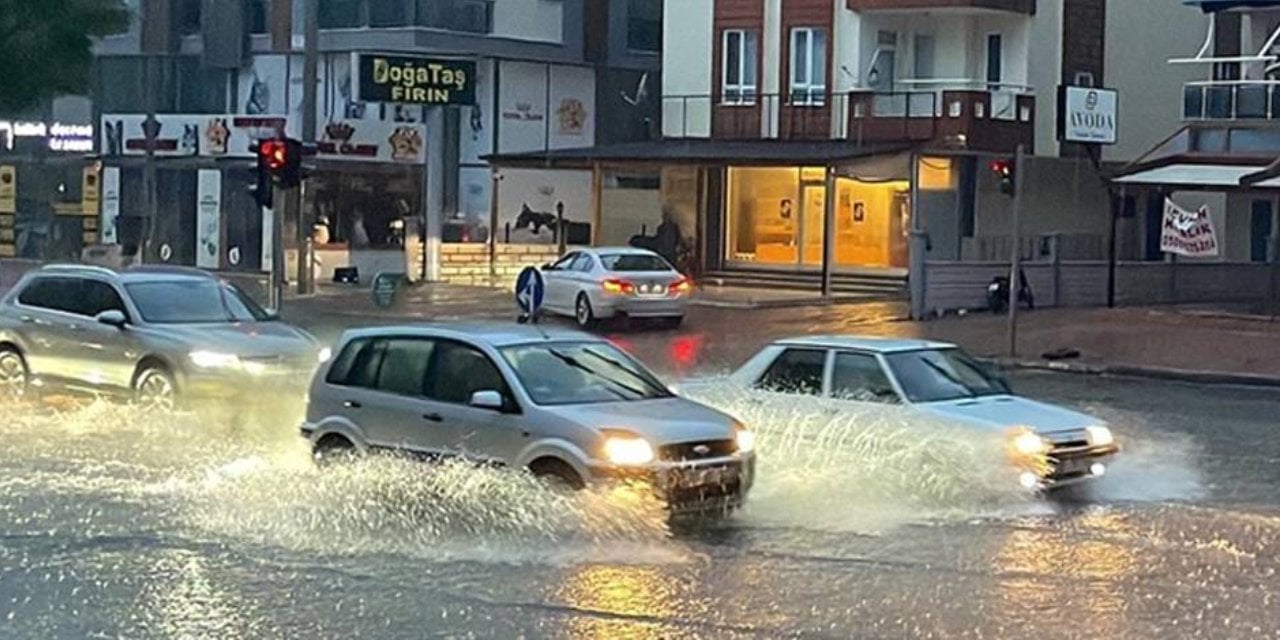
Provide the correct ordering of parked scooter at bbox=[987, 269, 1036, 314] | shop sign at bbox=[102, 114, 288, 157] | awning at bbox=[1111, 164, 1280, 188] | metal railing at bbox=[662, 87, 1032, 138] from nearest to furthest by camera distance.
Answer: awning at bbox=[1111, 164, 1280, 188] < parked scooter at bbox=[987, 269, 1036, 314] < metal railing at bbox=[662, 87, 1032, 138] < shop sign at bbox=[102, 114, 288, 157]

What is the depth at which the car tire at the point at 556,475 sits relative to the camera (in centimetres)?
1353

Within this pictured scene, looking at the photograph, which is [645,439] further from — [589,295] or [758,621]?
[589,295]

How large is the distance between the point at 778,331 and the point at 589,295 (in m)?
3.32

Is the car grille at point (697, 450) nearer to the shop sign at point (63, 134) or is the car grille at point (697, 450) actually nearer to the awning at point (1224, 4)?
the awning at point (1224, 4)

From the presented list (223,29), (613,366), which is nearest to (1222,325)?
(613,366)

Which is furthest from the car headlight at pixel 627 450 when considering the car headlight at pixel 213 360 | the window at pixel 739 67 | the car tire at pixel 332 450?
the window at pixel 739 67

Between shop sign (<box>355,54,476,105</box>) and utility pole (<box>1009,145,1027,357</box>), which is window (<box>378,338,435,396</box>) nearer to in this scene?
utility pole (<box>1009,145,1027,357</box>)

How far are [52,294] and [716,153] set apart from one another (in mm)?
24645

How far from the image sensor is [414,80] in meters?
48.8

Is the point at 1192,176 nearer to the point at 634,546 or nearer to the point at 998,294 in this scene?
the point at 998,294

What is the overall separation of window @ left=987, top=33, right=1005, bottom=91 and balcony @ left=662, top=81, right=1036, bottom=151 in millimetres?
699

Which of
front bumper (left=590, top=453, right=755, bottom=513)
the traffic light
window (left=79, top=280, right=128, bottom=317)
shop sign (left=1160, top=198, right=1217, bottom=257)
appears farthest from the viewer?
the traffic light

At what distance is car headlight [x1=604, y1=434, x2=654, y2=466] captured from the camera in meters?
13.4

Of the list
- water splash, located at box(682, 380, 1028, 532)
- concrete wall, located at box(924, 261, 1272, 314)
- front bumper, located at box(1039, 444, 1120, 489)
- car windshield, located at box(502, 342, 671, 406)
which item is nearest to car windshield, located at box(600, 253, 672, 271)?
concrete wall, located at box(924, 261, 1272, 314)
